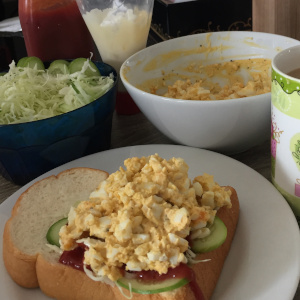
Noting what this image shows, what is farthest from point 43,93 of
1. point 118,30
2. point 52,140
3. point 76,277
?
point 76,277

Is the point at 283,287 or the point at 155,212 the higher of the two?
the point at 155,212

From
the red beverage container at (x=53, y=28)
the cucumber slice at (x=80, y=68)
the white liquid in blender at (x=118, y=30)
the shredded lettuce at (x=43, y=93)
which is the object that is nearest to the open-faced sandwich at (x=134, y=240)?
the shredded lettuce at (x=43, y=93)

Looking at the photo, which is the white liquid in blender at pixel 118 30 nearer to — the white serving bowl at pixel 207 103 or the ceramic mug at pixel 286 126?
the white serving bowl at pixel 207 103

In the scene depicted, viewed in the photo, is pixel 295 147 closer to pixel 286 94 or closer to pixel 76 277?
pixel 286 94

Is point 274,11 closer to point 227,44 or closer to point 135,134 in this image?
point 227,44

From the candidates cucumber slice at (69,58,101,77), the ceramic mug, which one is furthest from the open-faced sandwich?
cucumber slice at (69,58,101,77)

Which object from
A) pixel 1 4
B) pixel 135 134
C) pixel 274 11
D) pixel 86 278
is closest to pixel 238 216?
pixel 86 278

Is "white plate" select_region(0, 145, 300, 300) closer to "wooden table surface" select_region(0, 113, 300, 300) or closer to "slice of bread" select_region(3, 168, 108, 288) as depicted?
"slice of bread" select_region(3, 168, 108, 288)
